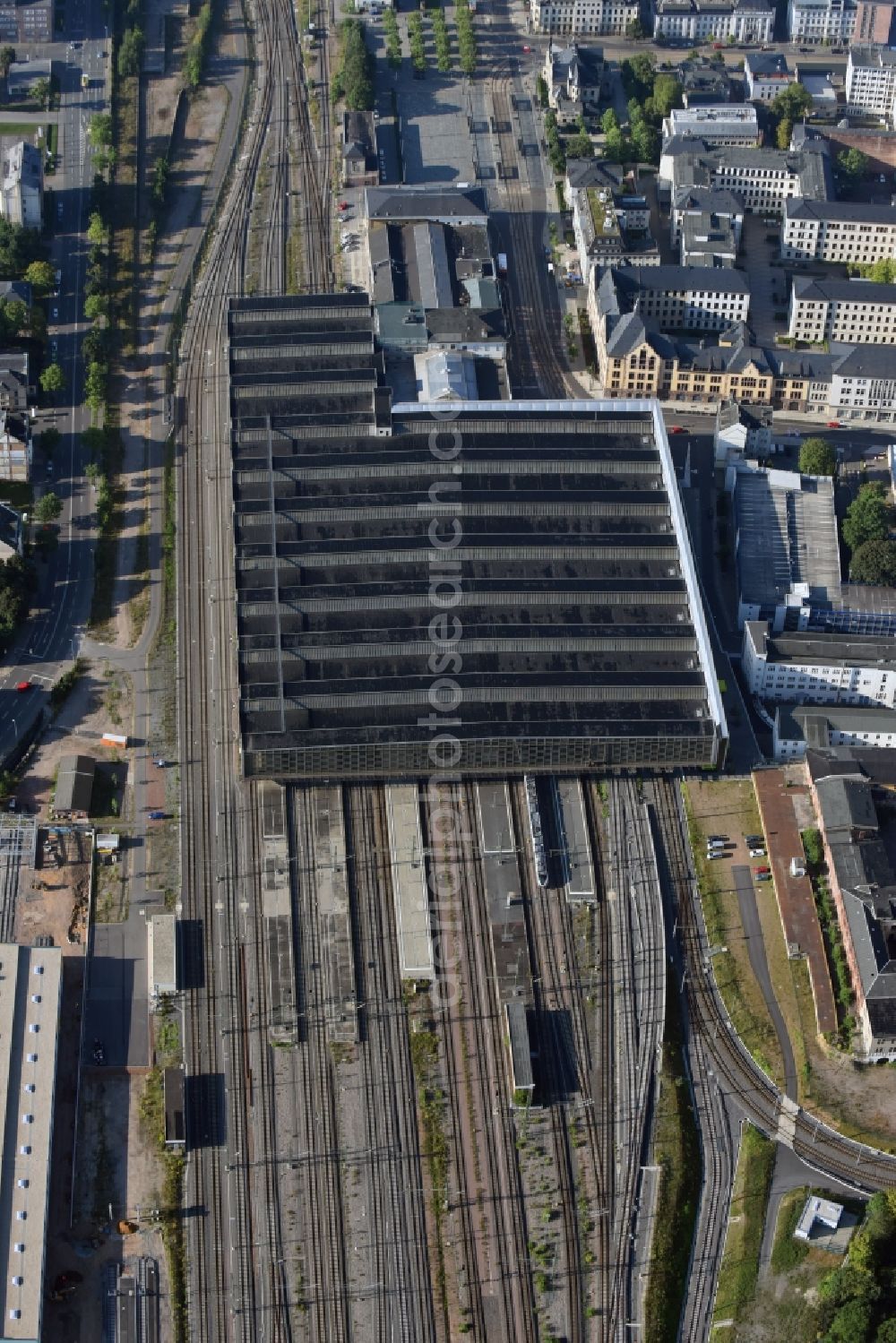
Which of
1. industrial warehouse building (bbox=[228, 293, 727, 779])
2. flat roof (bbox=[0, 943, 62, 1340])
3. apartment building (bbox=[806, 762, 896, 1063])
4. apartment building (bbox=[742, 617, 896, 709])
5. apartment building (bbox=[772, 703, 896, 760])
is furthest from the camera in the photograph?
apartment building (bbox=[742, 617, 896, 709])

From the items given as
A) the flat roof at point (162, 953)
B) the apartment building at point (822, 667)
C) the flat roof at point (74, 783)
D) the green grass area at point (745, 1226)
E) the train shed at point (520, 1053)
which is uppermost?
the apartment building at point (822, 667)

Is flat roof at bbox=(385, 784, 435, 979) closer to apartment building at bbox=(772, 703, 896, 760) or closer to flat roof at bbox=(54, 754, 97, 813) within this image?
flat roof at bbox=(54, 754, 97, 813)

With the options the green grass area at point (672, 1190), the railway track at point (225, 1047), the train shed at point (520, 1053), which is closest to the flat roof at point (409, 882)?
the train shed at point (520, 1053)

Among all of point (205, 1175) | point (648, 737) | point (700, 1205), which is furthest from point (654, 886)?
→ point (205, 1175)

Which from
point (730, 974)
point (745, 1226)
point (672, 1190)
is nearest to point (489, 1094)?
point (672, 1190)

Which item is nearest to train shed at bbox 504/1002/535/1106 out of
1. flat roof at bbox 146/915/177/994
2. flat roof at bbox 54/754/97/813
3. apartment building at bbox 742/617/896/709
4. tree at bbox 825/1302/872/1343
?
flat roof at bbox 146/915/177/994

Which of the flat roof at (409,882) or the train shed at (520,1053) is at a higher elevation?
the flat roof at (409,882)

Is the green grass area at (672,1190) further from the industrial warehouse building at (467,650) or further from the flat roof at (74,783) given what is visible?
the flat roof at (74,783)
